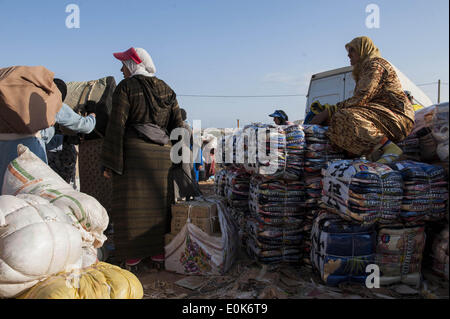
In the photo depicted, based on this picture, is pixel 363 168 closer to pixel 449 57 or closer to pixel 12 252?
pixel 449 57

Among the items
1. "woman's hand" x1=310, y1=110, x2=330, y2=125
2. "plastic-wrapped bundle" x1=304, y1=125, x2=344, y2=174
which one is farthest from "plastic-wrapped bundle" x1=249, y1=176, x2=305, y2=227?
"woman's hand" x1=310, y1=110, x2=330, y2=125

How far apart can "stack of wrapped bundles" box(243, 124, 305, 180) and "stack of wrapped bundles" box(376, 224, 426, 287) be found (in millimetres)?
872

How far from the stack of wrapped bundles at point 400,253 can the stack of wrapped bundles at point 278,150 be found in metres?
0.87

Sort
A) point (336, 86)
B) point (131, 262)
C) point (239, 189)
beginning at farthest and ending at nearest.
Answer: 1. point (336, 86)
2. point (239, 189)
3. point (131, 262)

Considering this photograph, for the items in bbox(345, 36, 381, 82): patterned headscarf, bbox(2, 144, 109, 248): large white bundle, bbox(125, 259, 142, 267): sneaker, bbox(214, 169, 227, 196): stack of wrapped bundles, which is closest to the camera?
bbox(2, 144, 109, 248): large white bundle

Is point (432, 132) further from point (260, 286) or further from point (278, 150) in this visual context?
point (260, 286)

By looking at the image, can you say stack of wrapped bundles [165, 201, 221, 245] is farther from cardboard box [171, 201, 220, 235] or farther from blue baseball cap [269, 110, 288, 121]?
blue baseball cap [269, 110, 288, 121]

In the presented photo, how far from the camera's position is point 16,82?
2496mm

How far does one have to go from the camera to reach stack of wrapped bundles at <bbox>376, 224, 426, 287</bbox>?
2.40 metres

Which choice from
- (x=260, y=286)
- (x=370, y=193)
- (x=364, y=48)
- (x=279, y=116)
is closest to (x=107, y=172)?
Result: (x=260, y=286)

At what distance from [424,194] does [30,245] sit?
8.13 ft

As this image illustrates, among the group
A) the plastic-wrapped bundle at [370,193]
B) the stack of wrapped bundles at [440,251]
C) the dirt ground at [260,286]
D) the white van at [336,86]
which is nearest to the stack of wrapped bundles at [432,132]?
the plastic-wrapped bundle at [370,193]

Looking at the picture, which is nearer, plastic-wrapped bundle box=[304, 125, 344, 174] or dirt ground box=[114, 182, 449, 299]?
dirt ground box=[114, 182, 449, 299]

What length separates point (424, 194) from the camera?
90.9 inches
